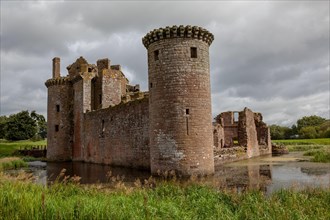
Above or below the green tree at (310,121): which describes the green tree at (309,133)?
below

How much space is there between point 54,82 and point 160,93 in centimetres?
2003

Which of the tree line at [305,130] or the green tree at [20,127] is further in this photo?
the tree line at [305,130]

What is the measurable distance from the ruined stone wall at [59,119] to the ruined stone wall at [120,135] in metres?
3.66

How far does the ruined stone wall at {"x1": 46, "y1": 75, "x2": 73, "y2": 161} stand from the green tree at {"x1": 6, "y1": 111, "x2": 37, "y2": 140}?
3797 cm

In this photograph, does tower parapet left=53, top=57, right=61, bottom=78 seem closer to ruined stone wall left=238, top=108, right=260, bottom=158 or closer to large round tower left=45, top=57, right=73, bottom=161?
→ large round tower left=45, top=57, right=73, bottom=161

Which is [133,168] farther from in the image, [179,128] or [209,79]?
[209,79]

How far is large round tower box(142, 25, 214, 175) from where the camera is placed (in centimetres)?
1491

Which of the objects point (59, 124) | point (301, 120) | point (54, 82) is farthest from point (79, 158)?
point (301, 120)

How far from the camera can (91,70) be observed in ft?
103

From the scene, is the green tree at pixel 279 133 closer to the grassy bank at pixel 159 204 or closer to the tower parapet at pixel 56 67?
the tower parapet at pixel 56 67

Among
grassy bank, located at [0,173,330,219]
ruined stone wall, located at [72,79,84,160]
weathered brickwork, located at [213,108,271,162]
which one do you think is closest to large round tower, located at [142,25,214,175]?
grassy bank, located at [0,173,330,219]

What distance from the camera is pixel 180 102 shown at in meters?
15.1

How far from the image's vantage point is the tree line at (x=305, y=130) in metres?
70.2

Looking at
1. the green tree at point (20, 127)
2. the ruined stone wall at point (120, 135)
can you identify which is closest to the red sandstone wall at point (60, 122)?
the ruined stone wall at point (120, 135)
